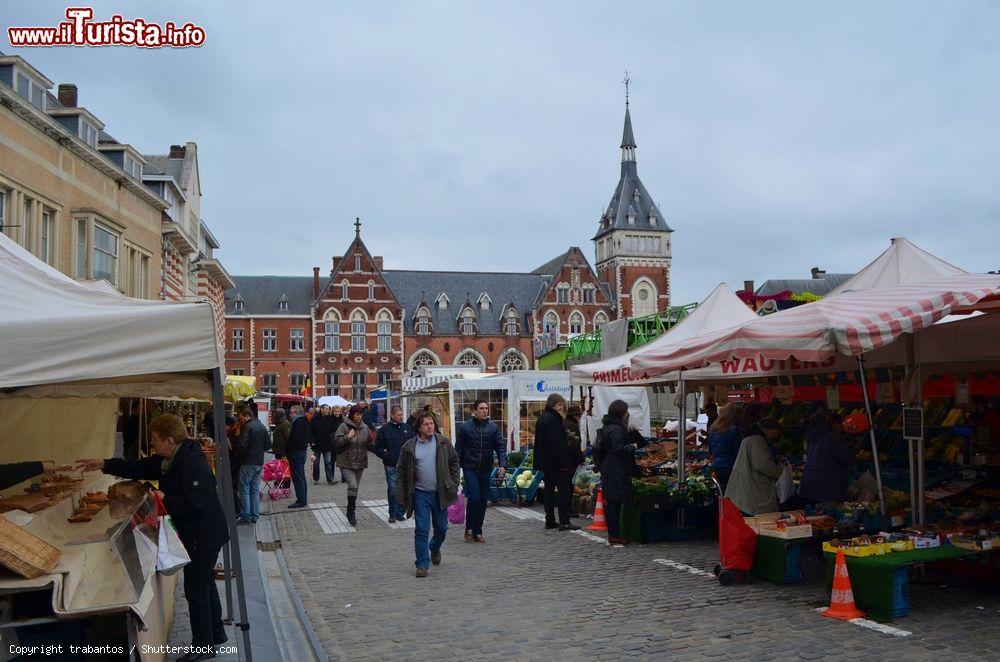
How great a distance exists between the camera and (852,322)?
6.80m

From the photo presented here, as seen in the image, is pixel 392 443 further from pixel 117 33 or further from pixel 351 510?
pixel 117 33

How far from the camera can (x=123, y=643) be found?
4.59m

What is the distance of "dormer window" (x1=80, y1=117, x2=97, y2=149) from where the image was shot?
22.6 metres

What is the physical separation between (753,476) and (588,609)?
2296mm

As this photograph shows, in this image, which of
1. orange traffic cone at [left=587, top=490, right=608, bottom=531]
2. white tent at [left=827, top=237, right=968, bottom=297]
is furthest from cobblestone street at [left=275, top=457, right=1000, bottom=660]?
white tent at [left=827, top=237, right=968, bottom=297]

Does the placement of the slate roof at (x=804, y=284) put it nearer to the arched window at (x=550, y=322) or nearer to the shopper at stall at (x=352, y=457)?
the arched window at (x=550, y=322)

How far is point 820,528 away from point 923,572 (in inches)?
39.9

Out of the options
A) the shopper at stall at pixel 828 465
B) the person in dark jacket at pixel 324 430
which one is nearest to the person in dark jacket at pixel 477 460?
the shopper at stall at pixel 828 465

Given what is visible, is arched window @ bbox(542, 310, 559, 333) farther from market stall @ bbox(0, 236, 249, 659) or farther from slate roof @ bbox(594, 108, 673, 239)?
market stall @ bbox(0, 236, 249, 659)

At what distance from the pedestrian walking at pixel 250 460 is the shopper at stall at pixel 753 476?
710 centimetres

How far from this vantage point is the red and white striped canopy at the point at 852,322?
22.0ft

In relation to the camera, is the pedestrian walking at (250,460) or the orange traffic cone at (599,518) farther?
the pedestrian walking at (250,460)

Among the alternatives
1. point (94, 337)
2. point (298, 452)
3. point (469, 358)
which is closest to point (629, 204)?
point (469, 358)

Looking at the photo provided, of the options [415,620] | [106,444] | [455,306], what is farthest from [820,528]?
[455,306]
